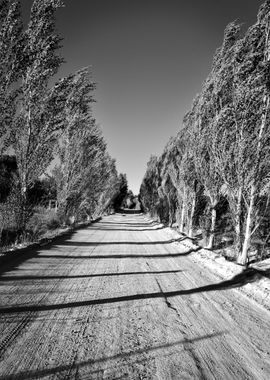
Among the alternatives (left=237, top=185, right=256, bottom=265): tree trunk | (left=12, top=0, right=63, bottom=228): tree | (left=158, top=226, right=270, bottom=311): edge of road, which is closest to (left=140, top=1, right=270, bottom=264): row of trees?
(left=237, top=185, right=256, bottom=265): tree trunk

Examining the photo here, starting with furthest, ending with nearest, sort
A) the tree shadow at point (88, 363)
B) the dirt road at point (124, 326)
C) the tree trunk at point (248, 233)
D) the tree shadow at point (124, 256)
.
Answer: the tree trunk at point (248, 233)
the tree shadow at point (124, 256)
the dirt road at point (124, 326)
the tree shadow at point (88, 363)

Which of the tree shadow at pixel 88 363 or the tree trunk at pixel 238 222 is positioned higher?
the tree trunk at pixel 238 222

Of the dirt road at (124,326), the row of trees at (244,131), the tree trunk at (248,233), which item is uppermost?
the row of trees at (244,131)

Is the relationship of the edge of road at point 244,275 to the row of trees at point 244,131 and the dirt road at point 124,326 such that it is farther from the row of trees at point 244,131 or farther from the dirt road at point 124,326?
the row of trees at point 244,131

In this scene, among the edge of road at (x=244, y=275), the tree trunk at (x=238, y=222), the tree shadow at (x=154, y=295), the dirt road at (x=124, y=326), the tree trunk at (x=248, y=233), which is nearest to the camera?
the dirt road at (x=124, y=326)

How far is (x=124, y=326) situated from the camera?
11.2 feet

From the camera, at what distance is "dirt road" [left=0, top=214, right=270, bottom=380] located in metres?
2.54

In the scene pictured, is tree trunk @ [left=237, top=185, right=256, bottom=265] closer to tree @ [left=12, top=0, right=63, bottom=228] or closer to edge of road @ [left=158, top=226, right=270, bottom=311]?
edge of road @ [left=158, top=226, right=270, bottom=311]

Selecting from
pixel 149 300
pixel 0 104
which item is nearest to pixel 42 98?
pixel 0 104

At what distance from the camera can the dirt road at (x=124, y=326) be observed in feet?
8.34

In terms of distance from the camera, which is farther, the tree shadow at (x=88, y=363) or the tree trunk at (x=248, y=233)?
the tree trunk at (x=248, y=233)

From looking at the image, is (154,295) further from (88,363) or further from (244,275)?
(244,275)

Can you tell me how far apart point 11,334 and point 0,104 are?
7802 mm

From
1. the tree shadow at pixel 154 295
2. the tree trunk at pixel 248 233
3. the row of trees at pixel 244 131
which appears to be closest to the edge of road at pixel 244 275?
the tree shadow at pixel 154 295
